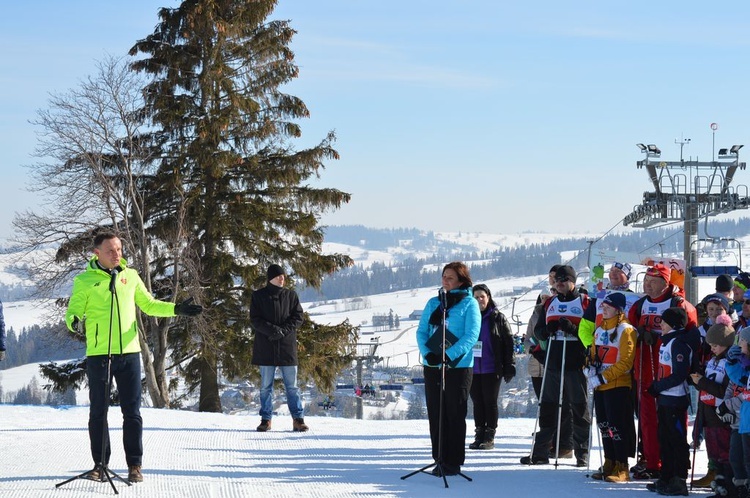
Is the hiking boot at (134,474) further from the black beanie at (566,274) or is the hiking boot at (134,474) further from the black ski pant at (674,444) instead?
the black ski pant at (674,444)

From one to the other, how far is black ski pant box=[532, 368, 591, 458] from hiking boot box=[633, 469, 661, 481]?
69 cm

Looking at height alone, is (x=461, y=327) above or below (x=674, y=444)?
above

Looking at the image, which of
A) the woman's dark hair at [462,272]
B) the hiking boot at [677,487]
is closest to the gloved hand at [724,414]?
the hiking boot at [677,487]

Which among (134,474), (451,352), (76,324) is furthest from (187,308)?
(451,352)

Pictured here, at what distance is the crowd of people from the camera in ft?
22.8

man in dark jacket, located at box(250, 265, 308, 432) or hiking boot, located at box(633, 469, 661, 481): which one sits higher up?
man in dark jacket, located at box(250, 265, 308, 432)

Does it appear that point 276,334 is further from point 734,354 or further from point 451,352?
point 734,354

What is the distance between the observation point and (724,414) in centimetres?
690

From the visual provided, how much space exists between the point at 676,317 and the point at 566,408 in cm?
221

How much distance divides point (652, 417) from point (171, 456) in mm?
4535

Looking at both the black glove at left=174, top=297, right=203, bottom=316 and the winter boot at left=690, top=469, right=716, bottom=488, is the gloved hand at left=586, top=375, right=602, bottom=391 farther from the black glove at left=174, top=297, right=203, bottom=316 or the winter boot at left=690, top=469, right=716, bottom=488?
the black glove at left=174, top=297, right=203, bottom=316

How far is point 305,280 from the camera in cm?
2525

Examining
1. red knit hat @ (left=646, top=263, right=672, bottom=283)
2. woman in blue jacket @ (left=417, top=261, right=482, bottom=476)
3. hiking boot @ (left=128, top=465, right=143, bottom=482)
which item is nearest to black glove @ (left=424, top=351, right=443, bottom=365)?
woman in blue jacket @ (left=417, top=261, right=482, bottom=476)

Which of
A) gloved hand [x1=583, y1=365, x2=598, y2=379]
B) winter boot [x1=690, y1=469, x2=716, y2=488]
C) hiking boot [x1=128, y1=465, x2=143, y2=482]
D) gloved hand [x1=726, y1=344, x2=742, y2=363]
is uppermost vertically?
gloved hand [x1=726, y1=344, x2=742, y2=363]
